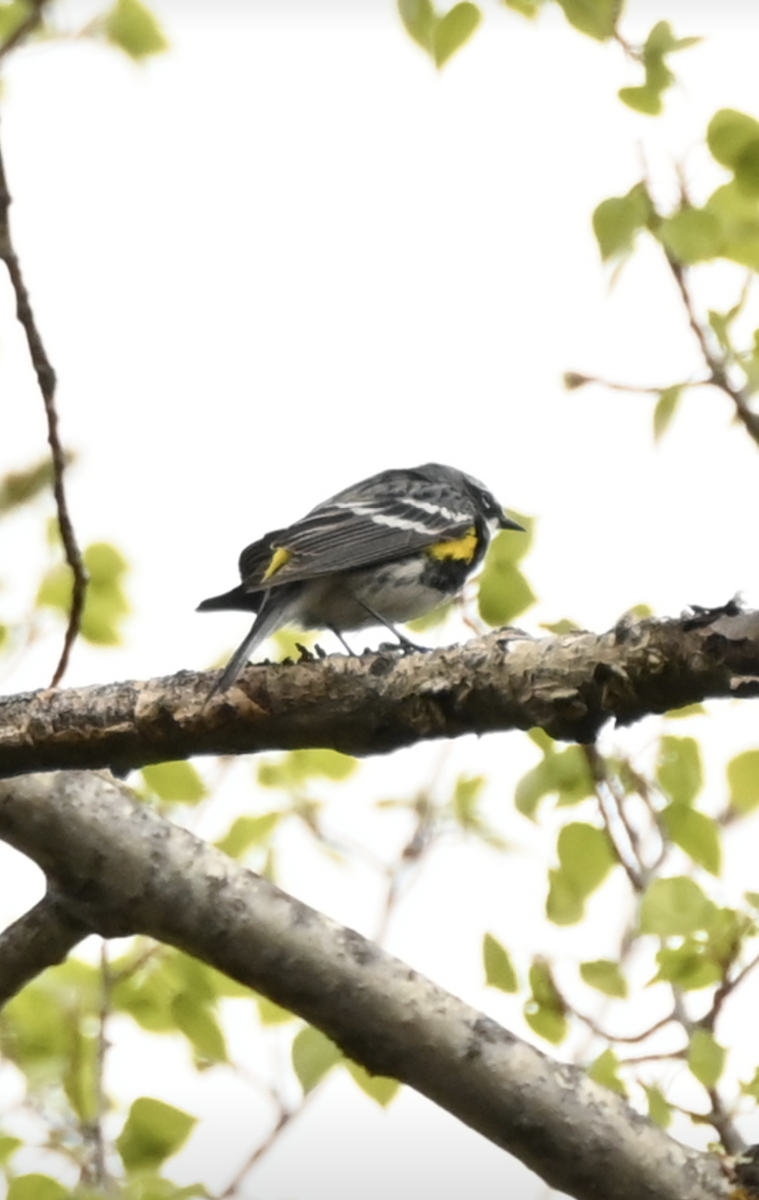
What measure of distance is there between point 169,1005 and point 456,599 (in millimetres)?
918

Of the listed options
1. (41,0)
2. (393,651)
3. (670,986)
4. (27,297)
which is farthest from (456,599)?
(41,0)

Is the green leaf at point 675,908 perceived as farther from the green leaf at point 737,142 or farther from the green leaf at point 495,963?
A: the green leaf at point 737,142

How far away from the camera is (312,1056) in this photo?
2.20 metres

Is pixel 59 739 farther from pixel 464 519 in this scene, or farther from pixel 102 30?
pixel 464 519

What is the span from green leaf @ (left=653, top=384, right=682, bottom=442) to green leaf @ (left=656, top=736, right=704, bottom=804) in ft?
1.66

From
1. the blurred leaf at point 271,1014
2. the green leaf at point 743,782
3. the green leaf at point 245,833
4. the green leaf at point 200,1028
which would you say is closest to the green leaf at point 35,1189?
the green leaf at point 200,1028

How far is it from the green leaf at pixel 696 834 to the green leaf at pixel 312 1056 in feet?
2.09

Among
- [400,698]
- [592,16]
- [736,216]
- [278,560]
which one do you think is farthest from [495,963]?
[278,560]

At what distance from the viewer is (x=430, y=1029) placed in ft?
6.99

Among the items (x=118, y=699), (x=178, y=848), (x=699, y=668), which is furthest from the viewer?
(x=178, y=848)

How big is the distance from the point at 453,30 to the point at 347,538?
6.33 ft

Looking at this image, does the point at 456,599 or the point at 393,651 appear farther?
→ the point at 456,599

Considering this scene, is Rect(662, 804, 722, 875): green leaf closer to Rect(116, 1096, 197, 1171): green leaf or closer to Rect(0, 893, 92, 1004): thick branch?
Rect(116, 1096, 197, 1171): green leaf

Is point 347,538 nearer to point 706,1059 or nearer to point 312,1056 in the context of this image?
point 312,1056
